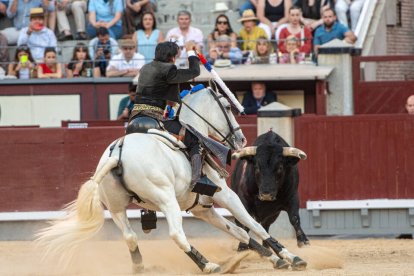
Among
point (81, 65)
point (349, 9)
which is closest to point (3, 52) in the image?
point (81, 65)

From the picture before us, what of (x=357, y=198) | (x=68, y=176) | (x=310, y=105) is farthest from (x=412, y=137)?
(x=68, y=176)

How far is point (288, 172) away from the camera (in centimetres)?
1293

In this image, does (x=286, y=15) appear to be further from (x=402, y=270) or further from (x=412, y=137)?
(x=402, y=270)

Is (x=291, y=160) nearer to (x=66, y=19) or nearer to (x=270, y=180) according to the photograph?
(x=270, y=180)

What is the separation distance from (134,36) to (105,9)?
81cm

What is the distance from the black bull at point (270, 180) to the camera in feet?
41.7

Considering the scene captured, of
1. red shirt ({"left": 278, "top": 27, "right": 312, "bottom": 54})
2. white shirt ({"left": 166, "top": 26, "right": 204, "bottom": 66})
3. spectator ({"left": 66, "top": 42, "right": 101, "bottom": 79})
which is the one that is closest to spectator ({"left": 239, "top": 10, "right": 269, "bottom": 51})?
red shirt ({"left": 278, "top": 27, "right": 312, "bottom": 54})

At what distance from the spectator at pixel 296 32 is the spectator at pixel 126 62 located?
5.94 feet

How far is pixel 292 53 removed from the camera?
18.1m

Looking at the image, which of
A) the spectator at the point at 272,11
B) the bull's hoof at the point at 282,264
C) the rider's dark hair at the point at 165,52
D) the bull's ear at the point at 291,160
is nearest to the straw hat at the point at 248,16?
the spectator at the point at 272,11

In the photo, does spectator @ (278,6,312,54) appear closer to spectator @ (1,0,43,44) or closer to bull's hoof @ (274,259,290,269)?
spectator @ (1,0,43,44)

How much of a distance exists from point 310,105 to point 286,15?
4.56 feet

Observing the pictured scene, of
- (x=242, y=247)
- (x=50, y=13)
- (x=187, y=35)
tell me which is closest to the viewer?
(x=242, y=247)

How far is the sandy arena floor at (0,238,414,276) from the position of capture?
37.8ft
